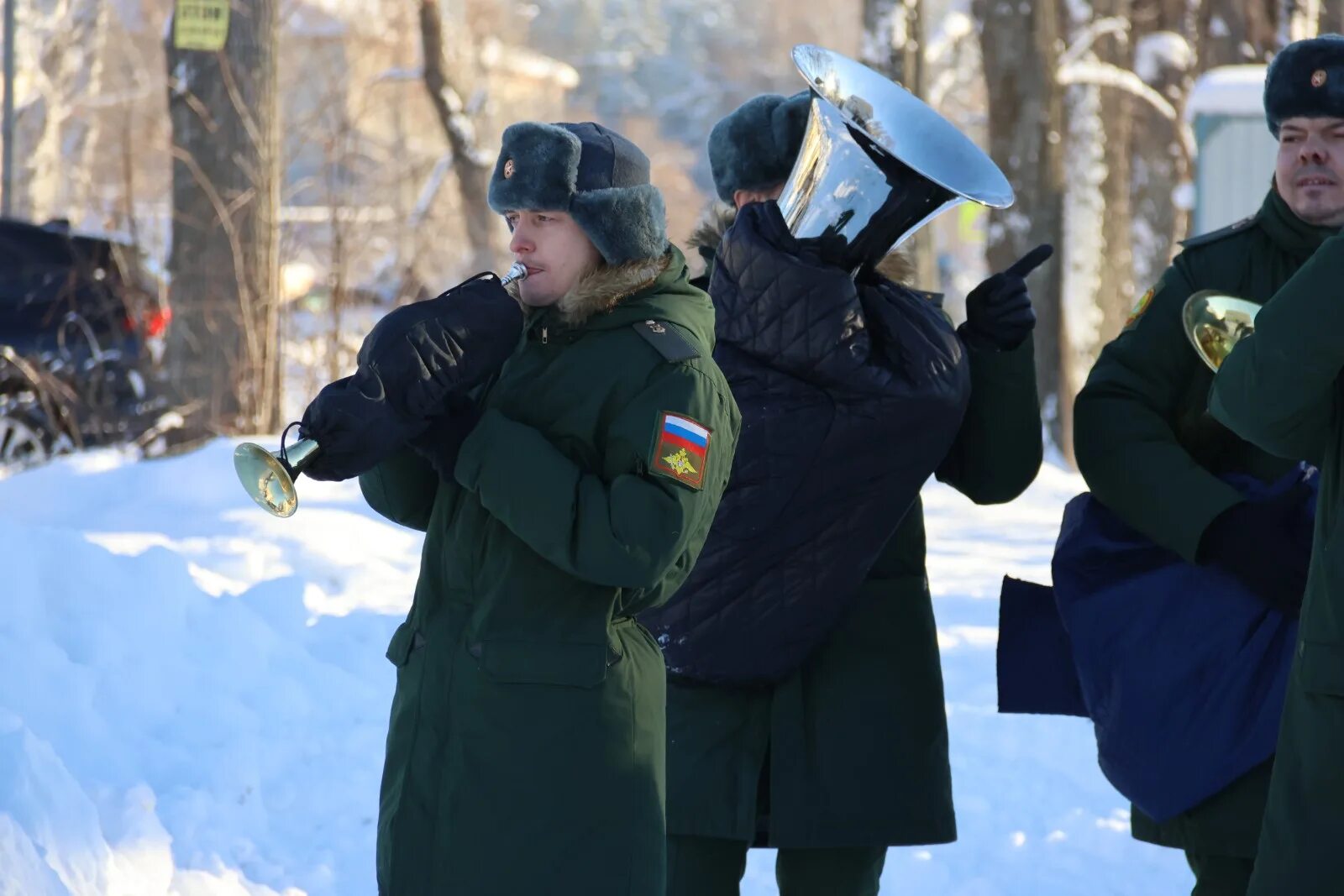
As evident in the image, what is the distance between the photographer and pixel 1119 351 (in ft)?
11.3

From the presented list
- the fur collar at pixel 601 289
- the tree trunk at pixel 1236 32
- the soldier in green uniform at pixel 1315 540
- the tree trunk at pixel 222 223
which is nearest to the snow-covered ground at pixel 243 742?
the fur collar at pixel 601 289

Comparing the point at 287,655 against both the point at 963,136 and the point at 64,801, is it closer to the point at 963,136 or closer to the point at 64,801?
the point at 64,801

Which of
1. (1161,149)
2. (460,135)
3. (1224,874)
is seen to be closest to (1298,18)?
(1161,149)

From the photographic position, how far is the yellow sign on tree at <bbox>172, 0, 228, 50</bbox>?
9.22 metres

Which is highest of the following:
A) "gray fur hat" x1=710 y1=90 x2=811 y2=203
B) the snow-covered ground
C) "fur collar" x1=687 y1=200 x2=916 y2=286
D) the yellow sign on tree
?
"gray fur hat" x1=710 y1=90 x2=811 y2=203

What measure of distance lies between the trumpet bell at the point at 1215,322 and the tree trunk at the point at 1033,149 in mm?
9294

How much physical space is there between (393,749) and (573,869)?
330mm

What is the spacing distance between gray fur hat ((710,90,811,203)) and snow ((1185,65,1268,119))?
6291 millimetres

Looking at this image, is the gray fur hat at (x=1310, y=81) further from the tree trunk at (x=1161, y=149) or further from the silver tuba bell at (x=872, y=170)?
the tree trunk at (x=1161, y=149)

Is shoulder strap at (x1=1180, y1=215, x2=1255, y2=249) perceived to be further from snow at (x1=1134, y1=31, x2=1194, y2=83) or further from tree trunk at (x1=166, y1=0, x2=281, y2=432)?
snow at (x1=1134, y1=31, x2=1194, y2=83)

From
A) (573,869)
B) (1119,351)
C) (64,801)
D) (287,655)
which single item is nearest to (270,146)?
(287,655)

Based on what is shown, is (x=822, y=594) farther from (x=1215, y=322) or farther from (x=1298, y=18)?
(x=1298, y=18)

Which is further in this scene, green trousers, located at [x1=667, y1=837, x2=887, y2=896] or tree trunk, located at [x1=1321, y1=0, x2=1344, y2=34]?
tree trunk, located at [x1=1321, y1=0, x2=1344, y2=34]

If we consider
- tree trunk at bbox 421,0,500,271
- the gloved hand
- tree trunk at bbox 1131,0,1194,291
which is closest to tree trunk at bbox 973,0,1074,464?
tree trunk at bbox 421,0,500,271
